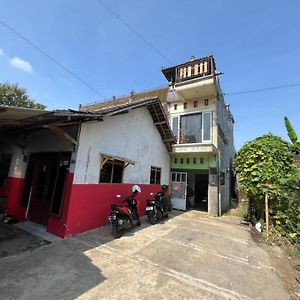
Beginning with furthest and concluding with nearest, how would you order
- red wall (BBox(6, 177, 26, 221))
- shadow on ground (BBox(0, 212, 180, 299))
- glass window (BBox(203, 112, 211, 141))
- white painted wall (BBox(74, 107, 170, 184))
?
glass window (BBox(203, 112, 211, 141)) < red wall (BBox(6, 177, 26, 221)) < white painted wall (BBox(74, 107, 170, 184)) < shadow on ground (BBox(0, 212, 180, 299))

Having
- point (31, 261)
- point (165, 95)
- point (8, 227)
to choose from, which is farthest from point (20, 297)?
point (165, 95)

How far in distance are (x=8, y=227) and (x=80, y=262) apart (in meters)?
3.84

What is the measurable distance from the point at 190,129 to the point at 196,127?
416 mm

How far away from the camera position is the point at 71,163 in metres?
6.48

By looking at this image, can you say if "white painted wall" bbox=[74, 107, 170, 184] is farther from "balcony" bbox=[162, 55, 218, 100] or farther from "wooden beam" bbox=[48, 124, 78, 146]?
"balcony" bbox=[162, 55, 218, 100]

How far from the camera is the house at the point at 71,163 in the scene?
6.29 metres

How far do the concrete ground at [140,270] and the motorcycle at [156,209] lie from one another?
1771 millimetres

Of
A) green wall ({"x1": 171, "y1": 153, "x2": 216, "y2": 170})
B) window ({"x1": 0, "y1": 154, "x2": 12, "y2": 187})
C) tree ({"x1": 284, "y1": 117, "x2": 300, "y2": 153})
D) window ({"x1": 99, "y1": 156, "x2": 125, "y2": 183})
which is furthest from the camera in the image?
green wall ({"x1": 171, "y1": 153, "x2": 216, "y2": 170})

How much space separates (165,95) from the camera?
1419 cm

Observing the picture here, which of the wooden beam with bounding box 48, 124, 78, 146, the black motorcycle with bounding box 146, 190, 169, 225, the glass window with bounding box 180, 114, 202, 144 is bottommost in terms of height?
the black motorcycle with bounding box 146, 190, 169, 225

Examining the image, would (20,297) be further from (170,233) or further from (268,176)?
(268,176)

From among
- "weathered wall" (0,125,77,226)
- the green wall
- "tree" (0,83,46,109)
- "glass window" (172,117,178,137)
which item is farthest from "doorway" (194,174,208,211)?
"tree" (0,83,46,109)

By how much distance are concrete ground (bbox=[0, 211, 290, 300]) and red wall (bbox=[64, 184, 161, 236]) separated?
354mm

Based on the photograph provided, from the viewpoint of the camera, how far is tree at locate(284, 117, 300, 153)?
8.30 meters
